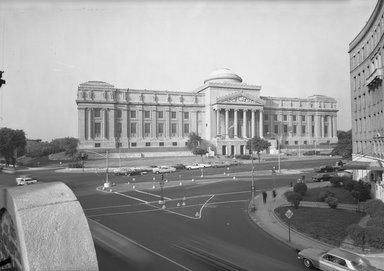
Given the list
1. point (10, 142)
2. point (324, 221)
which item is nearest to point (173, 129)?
point (10, 142)

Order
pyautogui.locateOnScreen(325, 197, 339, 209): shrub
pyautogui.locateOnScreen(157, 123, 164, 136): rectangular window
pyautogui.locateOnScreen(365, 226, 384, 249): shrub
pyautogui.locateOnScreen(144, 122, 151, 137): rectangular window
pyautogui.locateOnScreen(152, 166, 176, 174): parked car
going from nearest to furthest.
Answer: pyautogui.locateOnScreen(365, 226, 384, 249): shrub, pyautogui.locateOnScreen(325, 197, 339, 209): shrub, pyautogui.locateOnScreen(152, 166, 176, 174): parked car, pyautogui.locateOnScreen(144, 122, 151, 137): rectangular window, pyautogui.locateOnScreen(157, 123, 164, 136): rectangular window

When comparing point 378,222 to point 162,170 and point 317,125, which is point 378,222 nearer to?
point 162,170

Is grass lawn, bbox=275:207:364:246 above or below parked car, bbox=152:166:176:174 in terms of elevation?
below

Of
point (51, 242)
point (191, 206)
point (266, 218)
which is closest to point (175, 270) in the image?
point (51, 242)

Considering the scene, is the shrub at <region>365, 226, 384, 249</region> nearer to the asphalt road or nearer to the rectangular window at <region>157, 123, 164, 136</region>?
the asphalt road

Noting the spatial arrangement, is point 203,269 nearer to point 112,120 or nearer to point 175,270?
point 175,270

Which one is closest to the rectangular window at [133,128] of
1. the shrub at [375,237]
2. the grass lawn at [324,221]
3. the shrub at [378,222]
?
the grass lawn at [324,221]

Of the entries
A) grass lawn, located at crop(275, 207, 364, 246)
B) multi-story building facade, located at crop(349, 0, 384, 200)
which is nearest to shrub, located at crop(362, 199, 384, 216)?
grass lawn, located at crop(275, 207, 364, 246)
